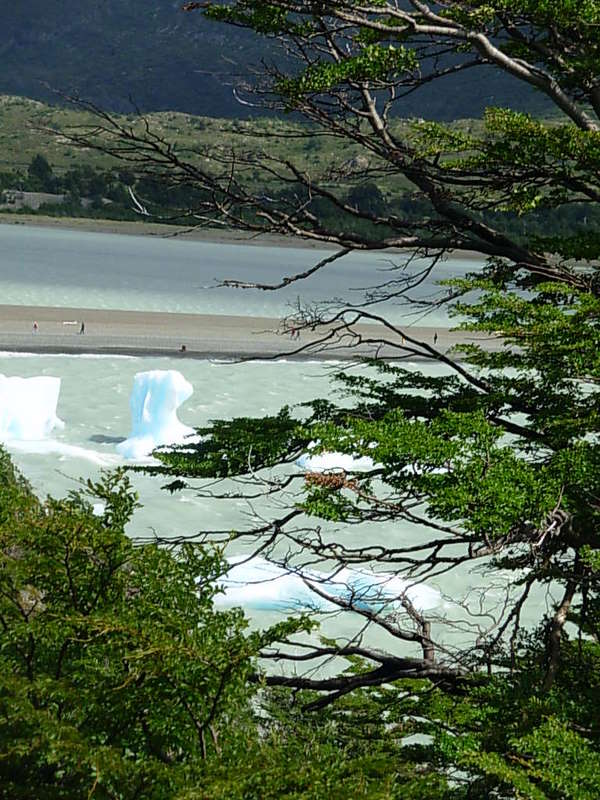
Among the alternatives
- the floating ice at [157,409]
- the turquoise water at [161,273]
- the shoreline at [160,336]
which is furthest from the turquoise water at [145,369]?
the shoreline at [160,336]

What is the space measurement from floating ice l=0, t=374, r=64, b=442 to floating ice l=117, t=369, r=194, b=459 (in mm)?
2147

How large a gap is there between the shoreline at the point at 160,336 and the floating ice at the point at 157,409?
11.1 meters

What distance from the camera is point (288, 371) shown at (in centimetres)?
4212

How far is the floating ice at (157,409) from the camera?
27.8 m

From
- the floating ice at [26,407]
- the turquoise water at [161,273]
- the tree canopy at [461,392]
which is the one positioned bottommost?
the floating ice at [26,407]

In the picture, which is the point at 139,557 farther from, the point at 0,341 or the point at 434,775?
the point at 0,341

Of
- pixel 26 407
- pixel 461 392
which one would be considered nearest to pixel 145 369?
pixel 26 407

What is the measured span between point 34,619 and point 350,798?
6.87ft

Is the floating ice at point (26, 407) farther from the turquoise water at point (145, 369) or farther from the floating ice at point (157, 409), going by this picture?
the floating ice at point (157, 409)

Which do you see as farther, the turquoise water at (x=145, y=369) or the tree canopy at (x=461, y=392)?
the turquoise water at (x=145, y=369)

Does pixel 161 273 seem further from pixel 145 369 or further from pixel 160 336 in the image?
pixel 145 369

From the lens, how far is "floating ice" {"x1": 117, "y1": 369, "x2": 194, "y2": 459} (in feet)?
91.1

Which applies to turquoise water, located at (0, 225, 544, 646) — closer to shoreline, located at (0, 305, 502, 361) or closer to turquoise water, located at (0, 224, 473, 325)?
turquoise water, located at (0, 224, 473, 325)

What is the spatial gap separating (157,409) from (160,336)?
2122 cm
